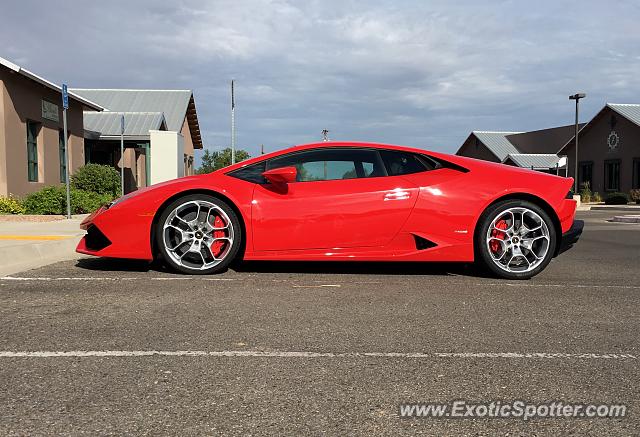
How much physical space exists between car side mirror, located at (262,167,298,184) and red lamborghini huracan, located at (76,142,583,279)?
12 mm

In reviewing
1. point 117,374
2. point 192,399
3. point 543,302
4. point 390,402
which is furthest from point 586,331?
point 117,374

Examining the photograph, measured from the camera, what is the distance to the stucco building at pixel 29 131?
13945mm

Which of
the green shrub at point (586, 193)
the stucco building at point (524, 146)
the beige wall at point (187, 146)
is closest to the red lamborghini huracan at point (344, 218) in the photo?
the beige wall at point (187, 146)

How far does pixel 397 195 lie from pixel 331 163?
75cm

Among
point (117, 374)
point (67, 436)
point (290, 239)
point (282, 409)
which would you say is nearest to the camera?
point (67, 436)

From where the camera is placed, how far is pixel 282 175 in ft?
16.1

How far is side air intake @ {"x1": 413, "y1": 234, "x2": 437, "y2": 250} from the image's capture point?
5017 millimetres

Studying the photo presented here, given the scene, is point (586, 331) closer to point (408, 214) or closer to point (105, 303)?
point (408, 214)

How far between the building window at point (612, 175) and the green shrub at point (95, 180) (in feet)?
107

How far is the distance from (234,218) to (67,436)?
319cm

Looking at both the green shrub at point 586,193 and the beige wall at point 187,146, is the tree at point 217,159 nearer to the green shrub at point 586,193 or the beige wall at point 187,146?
the beige wall at point 187,146

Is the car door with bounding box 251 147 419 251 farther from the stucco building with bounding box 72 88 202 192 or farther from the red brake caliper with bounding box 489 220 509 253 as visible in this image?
the stucco building with bounding box 72 88 202 192

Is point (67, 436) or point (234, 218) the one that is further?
point (234, 218)

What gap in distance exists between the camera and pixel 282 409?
215cm
